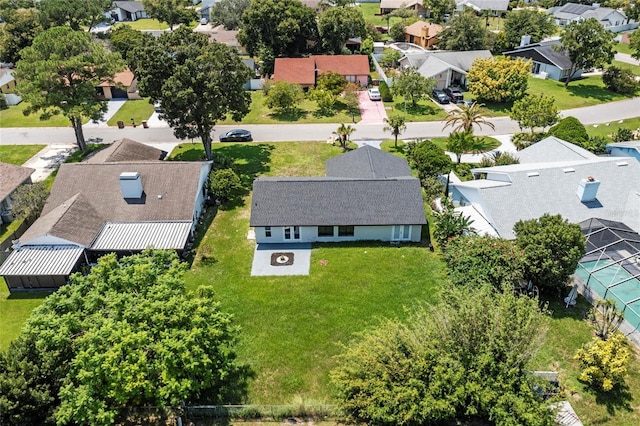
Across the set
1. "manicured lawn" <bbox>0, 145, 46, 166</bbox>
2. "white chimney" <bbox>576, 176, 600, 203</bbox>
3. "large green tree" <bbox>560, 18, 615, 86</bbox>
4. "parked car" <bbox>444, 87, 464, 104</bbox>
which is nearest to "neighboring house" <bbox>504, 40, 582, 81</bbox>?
"large green tree" <bbox>560, 18, 615, 86</bbox>

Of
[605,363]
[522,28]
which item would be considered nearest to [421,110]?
[522,28]

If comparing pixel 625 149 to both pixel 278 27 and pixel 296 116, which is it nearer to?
pixel 296 116

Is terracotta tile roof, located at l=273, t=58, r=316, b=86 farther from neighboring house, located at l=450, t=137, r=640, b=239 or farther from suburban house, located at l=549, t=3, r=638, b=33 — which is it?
suburban house, located at l=549, t=3, r=638, b=33

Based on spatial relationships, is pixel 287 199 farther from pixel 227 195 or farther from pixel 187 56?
pixel 187 56

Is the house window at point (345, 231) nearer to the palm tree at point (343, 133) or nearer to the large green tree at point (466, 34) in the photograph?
the palm tree at point (343, 133)

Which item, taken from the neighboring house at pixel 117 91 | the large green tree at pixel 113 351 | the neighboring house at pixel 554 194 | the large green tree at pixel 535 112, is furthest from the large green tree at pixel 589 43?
the large green tree at pixel 113 351

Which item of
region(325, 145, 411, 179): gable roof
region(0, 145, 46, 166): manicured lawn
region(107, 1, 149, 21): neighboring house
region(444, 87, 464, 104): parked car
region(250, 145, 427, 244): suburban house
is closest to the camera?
region(250, 145, 427, 244): suburban house
